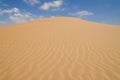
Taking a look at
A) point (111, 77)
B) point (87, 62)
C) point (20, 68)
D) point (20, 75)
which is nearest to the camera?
point (111, 77)

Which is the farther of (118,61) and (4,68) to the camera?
(118,61)

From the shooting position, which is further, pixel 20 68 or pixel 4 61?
pixel 4 61

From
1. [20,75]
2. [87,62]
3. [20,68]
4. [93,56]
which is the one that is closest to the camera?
[20,75]

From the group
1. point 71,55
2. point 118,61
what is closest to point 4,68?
point 71,55

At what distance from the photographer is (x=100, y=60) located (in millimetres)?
5301

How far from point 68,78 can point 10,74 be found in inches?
72.4

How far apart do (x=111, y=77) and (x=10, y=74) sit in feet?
10.0

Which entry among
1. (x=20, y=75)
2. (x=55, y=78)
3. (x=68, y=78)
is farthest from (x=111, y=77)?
(x=20, y=75)

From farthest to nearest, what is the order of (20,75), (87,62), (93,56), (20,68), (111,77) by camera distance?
(93,56), (87,62), (20,68), (20,75), (111,77)

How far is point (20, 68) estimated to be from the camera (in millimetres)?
4730

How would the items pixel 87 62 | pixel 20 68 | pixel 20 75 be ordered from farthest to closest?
pixel 87 62
pixel 20 68
pixel 20 75

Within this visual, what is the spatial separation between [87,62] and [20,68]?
2442mm

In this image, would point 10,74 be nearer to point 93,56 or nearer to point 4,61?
point 4,61

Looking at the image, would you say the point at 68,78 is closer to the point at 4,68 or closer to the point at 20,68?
the point at 20,68
